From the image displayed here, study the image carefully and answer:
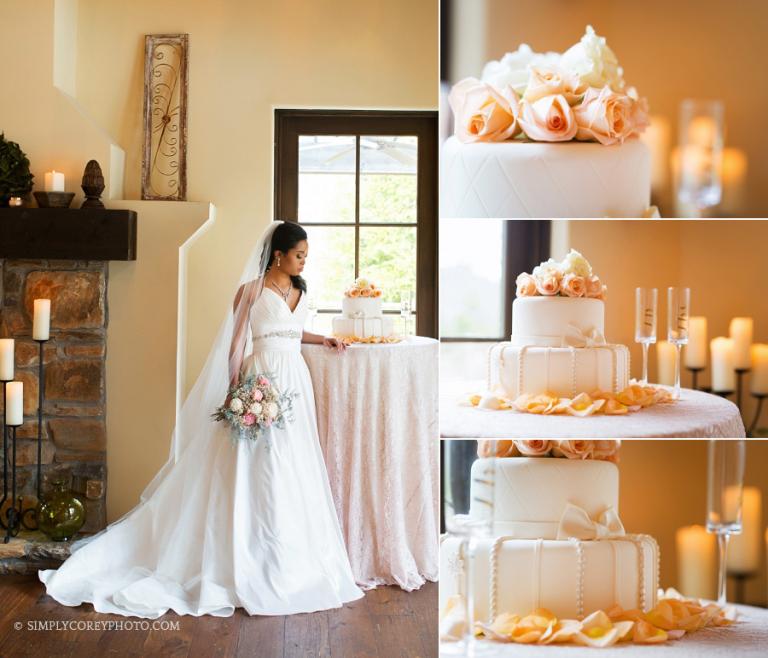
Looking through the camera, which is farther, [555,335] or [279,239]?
[279,239]

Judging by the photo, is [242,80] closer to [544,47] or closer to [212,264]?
[212,264]

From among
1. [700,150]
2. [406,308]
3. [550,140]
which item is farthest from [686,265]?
[406,308]

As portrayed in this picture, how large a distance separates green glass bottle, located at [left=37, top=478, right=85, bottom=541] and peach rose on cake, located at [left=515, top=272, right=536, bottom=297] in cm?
312

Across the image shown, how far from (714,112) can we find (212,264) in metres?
3.46

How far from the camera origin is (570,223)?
4.84 feet

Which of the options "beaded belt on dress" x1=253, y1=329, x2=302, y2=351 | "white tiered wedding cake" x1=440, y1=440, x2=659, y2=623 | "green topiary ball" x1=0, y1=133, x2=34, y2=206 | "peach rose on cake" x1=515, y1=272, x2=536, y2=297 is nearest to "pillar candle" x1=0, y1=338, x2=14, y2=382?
"green topiary ball" x1=0, y1=133, x2=34, y2=206

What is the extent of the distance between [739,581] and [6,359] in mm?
3326

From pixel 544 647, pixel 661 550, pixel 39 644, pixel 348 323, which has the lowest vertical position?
pixel 39 644

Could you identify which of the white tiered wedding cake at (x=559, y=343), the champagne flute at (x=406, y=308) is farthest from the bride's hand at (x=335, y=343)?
the white tiered wedding cake at (x=559, y=343)

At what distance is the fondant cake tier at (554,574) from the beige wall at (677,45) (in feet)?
2.02

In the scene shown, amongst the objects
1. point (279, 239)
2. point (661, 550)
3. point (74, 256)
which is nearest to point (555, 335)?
point (661, 550)

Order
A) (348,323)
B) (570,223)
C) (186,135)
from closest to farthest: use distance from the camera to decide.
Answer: (570,223), (348,323), (186,135)

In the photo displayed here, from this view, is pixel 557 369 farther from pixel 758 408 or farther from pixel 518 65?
pixel 518 65

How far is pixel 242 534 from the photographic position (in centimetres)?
345
